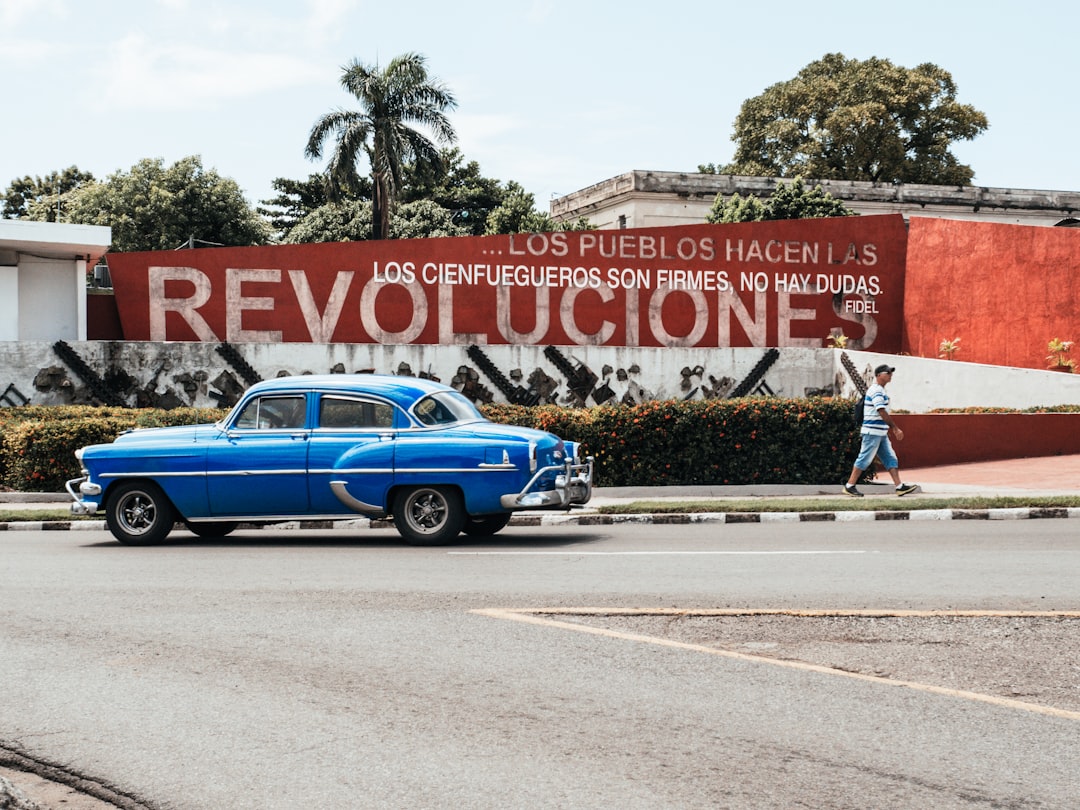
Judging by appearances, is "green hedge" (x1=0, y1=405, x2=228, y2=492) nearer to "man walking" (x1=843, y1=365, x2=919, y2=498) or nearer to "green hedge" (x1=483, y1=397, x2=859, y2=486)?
"green hedge" (x1=483, y1=397, x2=859, y2=486)

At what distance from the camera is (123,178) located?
2216 inches

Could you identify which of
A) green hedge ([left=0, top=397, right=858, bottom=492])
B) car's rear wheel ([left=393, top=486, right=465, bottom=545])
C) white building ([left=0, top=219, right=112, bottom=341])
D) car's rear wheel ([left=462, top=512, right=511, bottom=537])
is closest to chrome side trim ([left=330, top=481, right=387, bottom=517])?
car's rear wheel ([left=393, top=486, right=465, bottom=545])

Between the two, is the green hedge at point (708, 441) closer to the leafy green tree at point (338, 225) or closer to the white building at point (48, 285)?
the white building at point (48, 285)

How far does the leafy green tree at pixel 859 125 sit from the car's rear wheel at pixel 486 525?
155ft

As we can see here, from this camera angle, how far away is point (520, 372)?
2727 centimetres

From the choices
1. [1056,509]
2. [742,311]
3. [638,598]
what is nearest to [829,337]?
[742,311]

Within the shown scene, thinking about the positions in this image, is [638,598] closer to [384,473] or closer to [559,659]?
[559,659]

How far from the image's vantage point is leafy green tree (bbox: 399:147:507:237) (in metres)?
57.3

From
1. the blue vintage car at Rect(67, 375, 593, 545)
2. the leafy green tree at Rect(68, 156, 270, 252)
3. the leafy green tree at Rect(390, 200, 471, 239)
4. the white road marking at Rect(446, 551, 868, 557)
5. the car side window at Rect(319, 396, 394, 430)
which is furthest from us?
the leafy green tree at Rect(68, 156, 270, 252)

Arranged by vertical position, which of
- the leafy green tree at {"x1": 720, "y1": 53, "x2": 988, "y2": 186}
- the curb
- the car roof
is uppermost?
the leafy green tree at {"x1": 720, "y1": 53, "x2": 988, "y2": 186}

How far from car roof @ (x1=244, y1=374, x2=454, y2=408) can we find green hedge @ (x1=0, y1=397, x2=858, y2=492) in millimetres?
6443

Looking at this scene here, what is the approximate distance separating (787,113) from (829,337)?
31.0 metres

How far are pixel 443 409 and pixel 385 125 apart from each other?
100 ft

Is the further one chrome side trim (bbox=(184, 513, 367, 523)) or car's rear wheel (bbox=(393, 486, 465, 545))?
chrome side trim (bbox=(184, 513, 367, 523))
